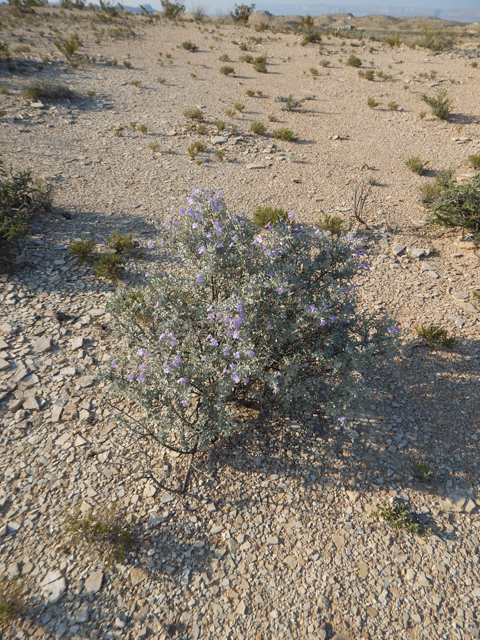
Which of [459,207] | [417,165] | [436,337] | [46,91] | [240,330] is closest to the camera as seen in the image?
[240,330]

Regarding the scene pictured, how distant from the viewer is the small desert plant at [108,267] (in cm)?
567

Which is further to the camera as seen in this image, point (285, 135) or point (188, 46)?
point (188, 46)

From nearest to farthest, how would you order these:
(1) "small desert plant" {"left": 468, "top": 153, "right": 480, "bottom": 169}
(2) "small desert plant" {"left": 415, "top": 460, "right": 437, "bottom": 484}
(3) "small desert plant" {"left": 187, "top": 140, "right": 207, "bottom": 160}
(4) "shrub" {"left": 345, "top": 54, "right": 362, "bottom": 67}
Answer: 1. (2) "small desert plant" {"left": 415, "top": 460, "right": 437, "bottom": 484}
2. (1) "small desert plant" {"left": 468, "top": 153, "right": 480, "bottom": 169}
3. (3) "small desert plant" {"left": 187, "top": 140, "right": 207, "bottom": 160}
4. (4) "shrub" {"left": 345, "top": 54, "right": 362, "bottom": 67}

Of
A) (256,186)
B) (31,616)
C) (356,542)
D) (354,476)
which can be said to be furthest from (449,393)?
(256,186)

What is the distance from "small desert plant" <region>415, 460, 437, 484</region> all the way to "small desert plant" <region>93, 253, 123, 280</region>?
5.06m

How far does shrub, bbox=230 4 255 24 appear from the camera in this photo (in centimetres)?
2609

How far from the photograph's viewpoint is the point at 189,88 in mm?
14094

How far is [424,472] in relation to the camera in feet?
11.5

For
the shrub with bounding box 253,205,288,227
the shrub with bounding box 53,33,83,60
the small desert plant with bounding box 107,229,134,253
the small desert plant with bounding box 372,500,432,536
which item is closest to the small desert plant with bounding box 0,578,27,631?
the small desert plant with bounding box 372,500,432,536

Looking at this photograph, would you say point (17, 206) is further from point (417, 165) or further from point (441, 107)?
point (441, 107)

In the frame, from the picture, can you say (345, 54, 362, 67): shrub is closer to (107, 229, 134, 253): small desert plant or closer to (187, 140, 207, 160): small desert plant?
(187, 140, 207, 160): small desert plant

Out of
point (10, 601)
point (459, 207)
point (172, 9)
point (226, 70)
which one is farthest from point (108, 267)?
point (172, 9)

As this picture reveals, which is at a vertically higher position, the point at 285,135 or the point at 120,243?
A: the point at 285,135

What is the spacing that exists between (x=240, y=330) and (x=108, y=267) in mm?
3734
